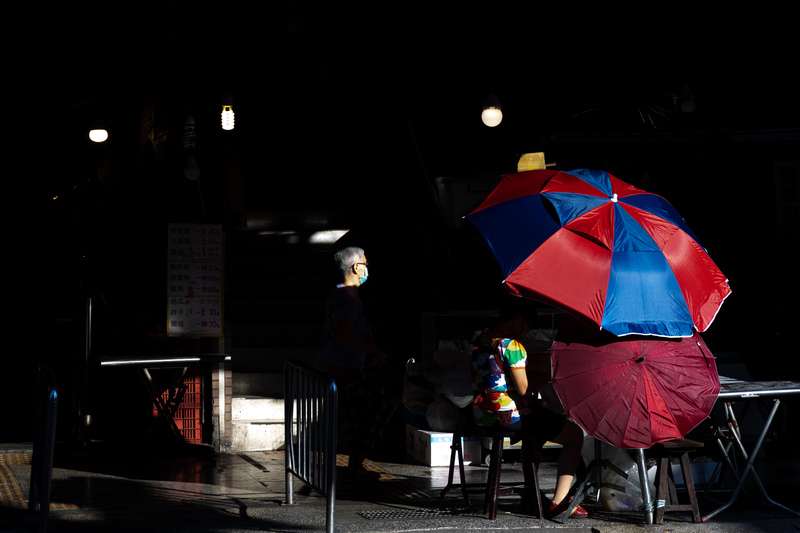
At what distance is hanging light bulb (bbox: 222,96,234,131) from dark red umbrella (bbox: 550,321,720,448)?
9.43m

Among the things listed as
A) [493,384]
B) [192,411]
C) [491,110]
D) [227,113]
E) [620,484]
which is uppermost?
[227,113]

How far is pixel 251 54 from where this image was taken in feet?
59.1

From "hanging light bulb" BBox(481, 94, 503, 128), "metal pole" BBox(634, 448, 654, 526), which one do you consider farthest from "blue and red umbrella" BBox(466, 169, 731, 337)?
"hanging light bulb" BBox(481, 94, 503, 128)

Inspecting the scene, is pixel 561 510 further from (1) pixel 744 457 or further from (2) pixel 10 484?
(2) pixel 10 484

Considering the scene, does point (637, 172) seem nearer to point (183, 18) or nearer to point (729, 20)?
point (729, 20)

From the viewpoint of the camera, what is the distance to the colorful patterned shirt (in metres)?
6.56

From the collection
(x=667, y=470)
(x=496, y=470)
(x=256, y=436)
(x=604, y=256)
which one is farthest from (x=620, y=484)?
(x=256, y=436)

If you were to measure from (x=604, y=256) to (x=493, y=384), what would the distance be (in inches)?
50.0

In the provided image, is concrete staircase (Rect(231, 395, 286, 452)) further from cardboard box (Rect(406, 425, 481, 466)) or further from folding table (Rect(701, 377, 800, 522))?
folding table (Rect(701, 377, 800, 522))

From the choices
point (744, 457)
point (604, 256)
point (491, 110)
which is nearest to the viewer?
point (604, 256)

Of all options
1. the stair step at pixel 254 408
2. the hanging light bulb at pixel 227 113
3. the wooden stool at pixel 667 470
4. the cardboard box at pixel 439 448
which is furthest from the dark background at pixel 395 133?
the wooden stool at pixel 667 470

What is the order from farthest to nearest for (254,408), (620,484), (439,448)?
(254,408) < (439,448) < (620,484)

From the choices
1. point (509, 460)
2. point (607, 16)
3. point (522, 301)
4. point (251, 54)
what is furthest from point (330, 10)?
point (522, 301)

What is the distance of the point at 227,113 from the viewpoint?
14.5 meters
